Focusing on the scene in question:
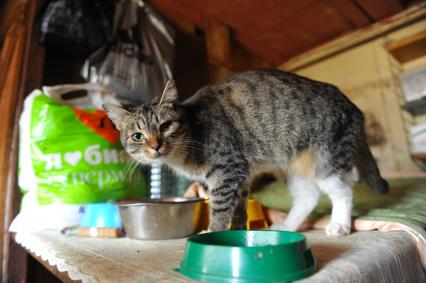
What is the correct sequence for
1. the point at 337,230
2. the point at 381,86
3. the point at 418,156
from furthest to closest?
the point at 381,86 → the point at 418,156 → the point at 337,230

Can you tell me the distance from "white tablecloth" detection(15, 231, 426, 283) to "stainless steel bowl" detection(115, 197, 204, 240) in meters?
0.04

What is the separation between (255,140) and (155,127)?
426 millimetres

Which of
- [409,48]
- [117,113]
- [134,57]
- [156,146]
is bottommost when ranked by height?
[156,146]

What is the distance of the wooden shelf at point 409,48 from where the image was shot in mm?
2146

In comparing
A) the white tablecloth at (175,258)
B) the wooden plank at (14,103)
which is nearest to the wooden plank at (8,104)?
the wooden plank at (14,103)

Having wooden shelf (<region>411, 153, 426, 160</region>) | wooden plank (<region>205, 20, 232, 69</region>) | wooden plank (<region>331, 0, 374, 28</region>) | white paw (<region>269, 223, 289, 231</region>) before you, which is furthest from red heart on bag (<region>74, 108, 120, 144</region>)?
wooden shelf (<region>411, 153, 426, 160</region>)

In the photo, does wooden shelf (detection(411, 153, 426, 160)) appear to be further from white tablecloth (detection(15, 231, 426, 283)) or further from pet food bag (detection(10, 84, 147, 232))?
pet food bag (detection(10, 84, 147, 232))


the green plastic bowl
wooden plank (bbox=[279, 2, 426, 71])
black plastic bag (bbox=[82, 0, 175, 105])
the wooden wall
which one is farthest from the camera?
the wooden wall

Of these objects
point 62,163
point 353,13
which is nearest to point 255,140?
point 62,163

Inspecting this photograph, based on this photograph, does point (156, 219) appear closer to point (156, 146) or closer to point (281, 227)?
point (156, 146)

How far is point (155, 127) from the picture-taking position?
1.15 m

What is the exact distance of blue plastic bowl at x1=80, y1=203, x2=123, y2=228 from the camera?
4.15 feet

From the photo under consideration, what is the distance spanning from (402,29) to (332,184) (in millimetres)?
1949

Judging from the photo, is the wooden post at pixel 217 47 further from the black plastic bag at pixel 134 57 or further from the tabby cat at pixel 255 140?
the tabby cat at pixel 255 140
